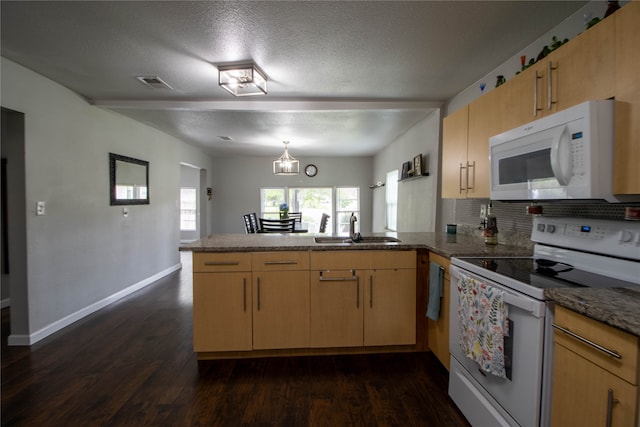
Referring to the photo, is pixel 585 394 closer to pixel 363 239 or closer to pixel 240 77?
pixel 363 239

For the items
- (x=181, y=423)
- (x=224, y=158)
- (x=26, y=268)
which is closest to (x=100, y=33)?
(x=26, y=268)

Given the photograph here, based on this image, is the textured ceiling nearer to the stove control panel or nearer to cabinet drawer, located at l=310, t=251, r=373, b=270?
the stove control panel

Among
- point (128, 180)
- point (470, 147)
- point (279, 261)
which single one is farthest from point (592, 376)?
point (128, 180)

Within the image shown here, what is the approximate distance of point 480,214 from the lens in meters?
2.73

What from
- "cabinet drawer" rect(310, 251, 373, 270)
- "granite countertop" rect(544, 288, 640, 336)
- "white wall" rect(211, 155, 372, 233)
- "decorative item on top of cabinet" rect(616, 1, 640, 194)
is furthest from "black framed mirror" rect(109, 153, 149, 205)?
"decorative item on top of cabinet" rect(616, 1, 640, 194)

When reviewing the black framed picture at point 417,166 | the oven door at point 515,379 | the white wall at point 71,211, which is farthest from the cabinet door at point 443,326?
the white wall at point 71,211

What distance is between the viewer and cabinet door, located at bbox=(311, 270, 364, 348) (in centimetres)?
229

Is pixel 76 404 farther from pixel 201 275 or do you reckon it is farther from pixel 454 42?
pixel 454 42

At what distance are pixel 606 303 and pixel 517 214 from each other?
1365 mm

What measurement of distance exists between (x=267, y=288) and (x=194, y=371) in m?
0.78

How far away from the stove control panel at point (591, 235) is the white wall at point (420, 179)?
1766mm

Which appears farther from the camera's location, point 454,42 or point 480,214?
point 480,214

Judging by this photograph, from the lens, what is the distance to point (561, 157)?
1.33 metres

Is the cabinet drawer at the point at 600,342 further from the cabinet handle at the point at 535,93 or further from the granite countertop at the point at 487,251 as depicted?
the cabinet handle at the point at 535,93
